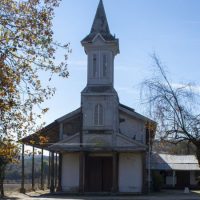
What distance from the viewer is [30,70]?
1464 cm

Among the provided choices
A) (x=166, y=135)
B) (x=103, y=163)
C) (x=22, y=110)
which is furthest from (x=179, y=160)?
(x=22, y=110)

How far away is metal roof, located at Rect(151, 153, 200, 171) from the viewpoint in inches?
2152

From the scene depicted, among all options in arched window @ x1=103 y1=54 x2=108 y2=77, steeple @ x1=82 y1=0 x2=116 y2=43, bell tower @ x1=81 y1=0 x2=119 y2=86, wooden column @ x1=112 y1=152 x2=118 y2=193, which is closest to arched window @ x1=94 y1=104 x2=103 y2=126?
bell tower @ x1=81 y1=0 x2=119 y2=86

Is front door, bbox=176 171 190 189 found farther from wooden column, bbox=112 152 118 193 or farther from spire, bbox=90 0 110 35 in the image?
spire, bbox=90 0 110 35

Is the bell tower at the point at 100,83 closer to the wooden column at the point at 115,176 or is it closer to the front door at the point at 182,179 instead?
the wooden column at the point at 115,176

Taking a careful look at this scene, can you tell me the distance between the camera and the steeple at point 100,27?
41781 millimetres

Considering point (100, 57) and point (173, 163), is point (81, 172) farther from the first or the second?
point (173, 163)

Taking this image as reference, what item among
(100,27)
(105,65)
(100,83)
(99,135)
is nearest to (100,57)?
(105,65)

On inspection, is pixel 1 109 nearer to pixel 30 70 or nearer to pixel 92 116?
pixel 30 70

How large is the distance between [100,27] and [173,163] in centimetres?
2072

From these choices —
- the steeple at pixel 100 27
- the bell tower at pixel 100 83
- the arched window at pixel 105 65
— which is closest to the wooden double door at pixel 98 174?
the bell tower at pixel 100 83

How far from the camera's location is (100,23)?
141 ft

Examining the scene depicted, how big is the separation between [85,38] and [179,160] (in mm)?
22266

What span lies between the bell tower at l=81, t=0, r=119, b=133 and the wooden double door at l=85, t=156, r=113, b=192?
292 centimetres
